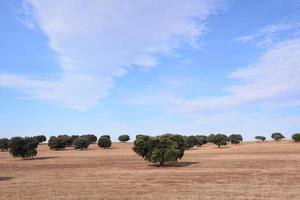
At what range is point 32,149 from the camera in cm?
11412

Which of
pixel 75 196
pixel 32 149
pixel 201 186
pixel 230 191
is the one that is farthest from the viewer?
pixel 32 149

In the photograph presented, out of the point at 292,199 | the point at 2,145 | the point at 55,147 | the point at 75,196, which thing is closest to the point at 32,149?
the point at 55,147

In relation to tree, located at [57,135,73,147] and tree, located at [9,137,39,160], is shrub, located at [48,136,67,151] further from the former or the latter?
tree, located at [9,137,39,160]

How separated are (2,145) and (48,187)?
142554 millimetres

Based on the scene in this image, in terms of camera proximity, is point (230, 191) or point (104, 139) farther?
point (104, 139)

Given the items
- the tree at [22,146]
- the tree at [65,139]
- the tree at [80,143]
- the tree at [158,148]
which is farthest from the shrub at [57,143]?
the tree at [158,148]

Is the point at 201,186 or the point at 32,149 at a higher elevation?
the point at 32,149

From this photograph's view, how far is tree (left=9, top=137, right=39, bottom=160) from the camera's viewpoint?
11112cm

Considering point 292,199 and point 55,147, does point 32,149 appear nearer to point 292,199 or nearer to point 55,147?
point 55,147

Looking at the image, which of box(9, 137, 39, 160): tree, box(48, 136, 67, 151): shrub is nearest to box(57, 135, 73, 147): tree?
box(48, 136, 67, 151): shrub

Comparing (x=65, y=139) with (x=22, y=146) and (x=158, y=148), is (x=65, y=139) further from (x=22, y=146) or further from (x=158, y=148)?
(x=158, y=148)

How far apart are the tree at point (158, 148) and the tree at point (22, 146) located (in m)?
41.2

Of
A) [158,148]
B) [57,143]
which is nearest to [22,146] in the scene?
[158,148]

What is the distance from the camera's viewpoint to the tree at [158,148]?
78.9m
